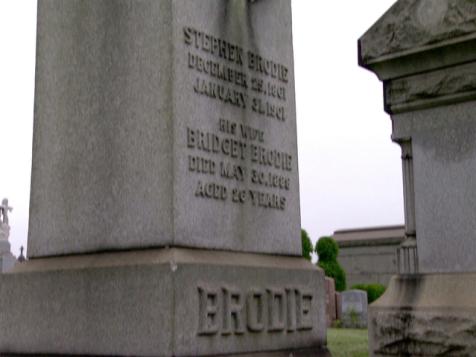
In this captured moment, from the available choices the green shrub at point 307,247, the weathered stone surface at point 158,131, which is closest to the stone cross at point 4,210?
the green shrub at point 307,247

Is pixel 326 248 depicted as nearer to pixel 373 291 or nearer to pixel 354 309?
pixel 373 291

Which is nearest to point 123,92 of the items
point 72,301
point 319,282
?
point 72,301

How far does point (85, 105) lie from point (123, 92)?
0.34 m

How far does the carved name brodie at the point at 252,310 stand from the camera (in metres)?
4.13

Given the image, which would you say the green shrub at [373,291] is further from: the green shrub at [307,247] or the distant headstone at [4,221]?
the distant headstone at [4,221]

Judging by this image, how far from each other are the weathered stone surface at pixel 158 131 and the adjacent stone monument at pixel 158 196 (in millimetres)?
11

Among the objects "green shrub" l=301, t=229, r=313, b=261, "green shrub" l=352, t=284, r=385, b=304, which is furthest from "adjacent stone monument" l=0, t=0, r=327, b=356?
"green shrub" l=301, t=229, r=313, b=261

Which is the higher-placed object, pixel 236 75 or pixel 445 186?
pixel 236 75

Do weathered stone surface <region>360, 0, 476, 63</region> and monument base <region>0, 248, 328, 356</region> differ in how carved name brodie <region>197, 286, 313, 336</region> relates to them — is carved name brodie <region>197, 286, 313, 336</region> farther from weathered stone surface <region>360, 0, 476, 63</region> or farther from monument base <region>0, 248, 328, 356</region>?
weathered stone surface <region>360, 0, 476, 63</region>

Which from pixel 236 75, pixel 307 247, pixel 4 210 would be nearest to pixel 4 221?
pixel 4 210

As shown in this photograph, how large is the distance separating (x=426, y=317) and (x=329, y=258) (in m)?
20.9

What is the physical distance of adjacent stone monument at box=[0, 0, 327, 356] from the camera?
409 cm

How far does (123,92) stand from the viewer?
14.5 ft

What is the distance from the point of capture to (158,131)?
13.8 feet
